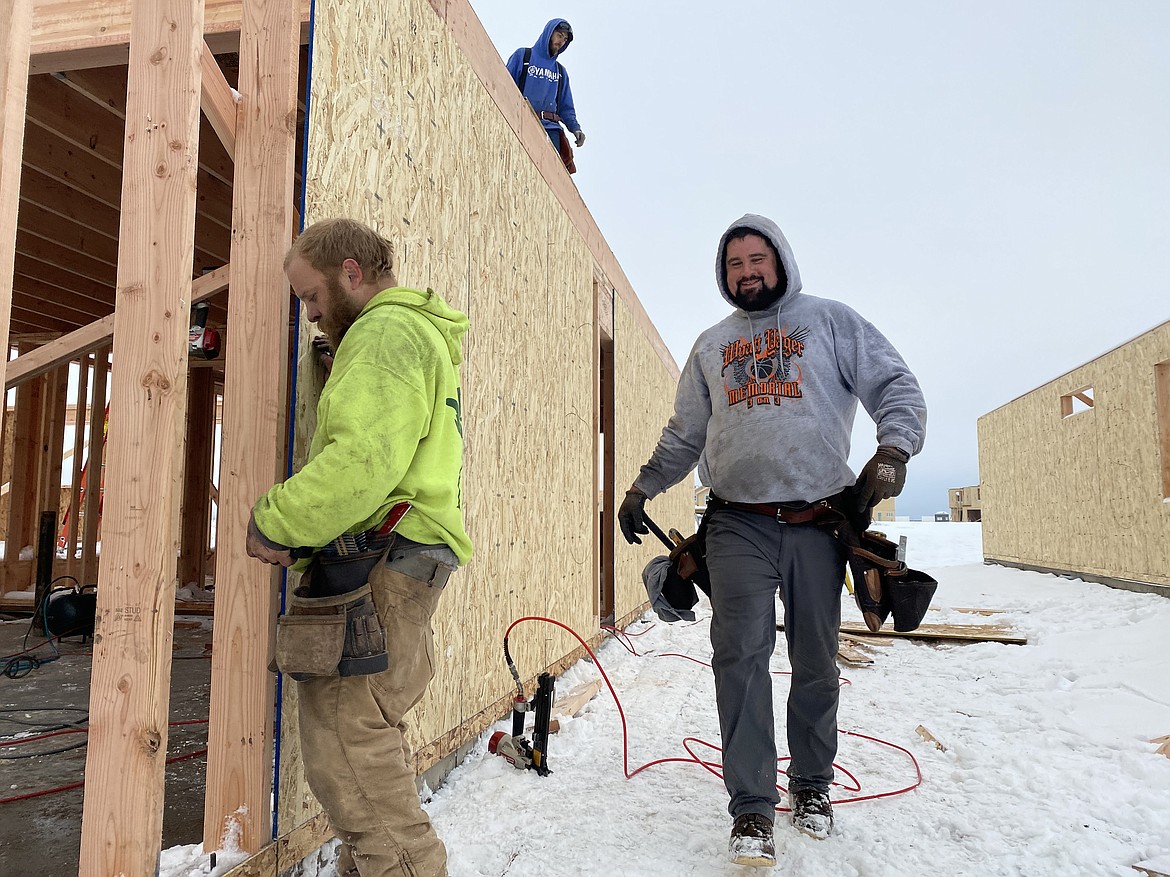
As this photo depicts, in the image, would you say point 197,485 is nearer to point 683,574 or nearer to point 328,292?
point 683,574

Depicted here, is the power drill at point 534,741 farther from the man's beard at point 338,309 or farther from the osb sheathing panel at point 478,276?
the man's beard at point 338,309

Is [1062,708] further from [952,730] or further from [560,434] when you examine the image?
[560,434]

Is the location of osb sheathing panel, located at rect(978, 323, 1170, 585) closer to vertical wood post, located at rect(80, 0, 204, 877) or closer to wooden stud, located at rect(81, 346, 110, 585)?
vertical wood post, located at rect(80, 0, 204, 877)

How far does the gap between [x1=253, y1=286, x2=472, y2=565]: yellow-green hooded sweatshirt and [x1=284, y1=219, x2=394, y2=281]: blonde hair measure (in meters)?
0.10

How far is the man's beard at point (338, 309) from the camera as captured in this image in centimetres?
167

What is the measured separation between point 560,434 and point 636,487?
1690mm

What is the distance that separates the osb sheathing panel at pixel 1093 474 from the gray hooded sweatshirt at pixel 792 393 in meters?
7.98

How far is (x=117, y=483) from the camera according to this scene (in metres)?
1.64

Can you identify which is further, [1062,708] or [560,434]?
[560,434]

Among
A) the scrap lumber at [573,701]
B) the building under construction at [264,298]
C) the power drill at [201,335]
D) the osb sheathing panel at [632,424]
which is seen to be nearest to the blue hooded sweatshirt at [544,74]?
the building under construction at [264,298]

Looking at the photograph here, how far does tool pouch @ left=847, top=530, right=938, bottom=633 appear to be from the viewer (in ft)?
7.63

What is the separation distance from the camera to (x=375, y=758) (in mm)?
1538

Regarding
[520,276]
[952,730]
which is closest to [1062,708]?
[952,730]

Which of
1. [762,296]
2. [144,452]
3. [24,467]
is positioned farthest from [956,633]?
[24,467]
